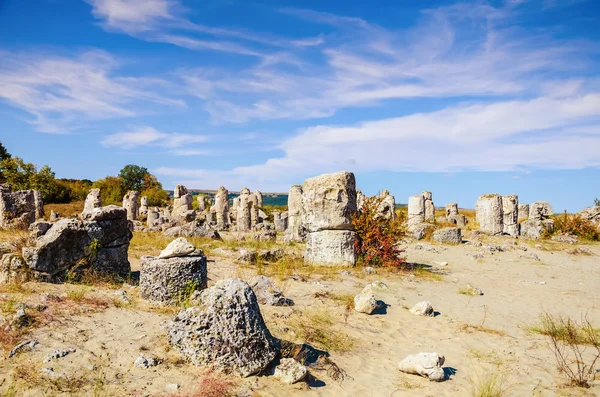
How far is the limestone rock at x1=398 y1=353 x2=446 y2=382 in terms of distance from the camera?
4711 millimetres

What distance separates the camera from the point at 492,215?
862 inches

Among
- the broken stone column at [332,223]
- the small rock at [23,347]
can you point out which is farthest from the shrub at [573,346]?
the small rock at [23,347]

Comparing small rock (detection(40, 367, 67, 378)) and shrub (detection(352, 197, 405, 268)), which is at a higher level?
shrub (detection(352, 197, 405, 268))

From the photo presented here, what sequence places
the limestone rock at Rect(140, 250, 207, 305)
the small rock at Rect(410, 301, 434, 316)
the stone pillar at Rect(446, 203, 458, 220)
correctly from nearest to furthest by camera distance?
1. the limestone rock at Rect(140, 250, 207, 305)
2. the small rock at Rect(410, 301, 434, 316)
3. the stone pillar at Rect(446, 203, 458, 220)

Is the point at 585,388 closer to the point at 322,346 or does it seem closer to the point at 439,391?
the point at 439,391

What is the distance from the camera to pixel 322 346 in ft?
17.7

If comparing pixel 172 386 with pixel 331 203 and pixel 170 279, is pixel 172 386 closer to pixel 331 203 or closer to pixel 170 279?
pixel 170 279

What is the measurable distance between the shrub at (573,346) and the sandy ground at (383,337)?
0.16 meters

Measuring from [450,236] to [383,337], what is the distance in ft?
45.6

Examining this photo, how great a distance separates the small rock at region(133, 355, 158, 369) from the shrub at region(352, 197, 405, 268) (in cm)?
782

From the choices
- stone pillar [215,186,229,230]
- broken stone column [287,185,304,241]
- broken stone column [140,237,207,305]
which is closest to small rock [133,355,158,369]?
broken stone column [140,237,207,305]

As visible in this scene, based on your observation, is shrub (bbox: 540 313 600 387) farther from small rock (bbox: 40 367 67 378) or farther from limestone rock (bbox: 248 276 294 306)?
small rock (bbox: 40 367 67 378)

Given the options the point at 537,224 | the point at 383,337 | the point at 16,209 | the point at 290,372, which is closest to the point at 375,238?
the point at 383,337

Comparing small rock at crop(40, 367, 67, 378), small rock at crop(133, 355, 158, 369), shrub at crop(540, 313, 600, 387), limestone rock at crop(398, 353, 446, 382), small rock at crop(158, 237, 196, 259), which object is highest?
small rock at crop(158, 237, 196, 259)
